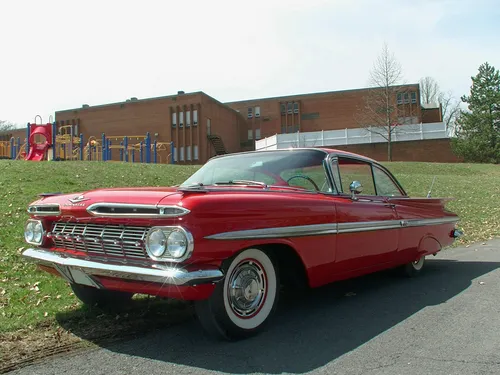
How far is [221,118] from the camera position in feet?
158

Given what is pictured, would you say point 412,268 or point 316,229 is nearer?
point 316,229

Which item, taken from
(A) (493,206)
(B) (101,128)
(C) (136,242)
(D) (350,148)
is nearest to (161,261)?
(C) (136,242)

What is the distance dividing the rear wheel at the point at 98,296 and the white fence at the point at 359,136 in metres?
36.1

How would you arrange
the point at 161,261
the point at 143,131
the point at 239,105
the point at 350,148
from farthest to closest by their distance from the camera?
the point at 239,105
the point at 143,131
the point at 350,148
the point at 161,261

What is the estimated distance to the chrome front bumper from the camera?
2.84m

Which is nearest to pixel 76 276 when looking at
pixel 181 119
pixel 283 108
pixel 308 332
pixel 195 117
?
pixel 308 332

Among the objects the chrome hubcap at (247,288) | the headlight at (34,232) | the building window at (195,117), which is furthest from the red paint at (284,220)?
the building window at (195,117)

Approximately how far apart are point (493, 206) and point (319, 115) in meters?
36.8

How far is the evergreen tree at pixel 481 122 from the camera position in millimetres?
38531

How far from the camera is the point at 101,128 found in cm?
4969

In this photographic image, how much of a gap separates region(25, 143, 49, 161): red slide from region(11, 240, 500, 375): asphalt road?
63.3ft

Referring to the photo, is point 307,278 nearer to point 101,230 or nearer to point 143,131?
point 101,230

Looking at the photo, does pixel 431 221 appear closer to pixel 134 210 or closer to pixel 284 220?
pixel 284 220

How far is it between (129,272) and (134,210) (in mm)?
425
